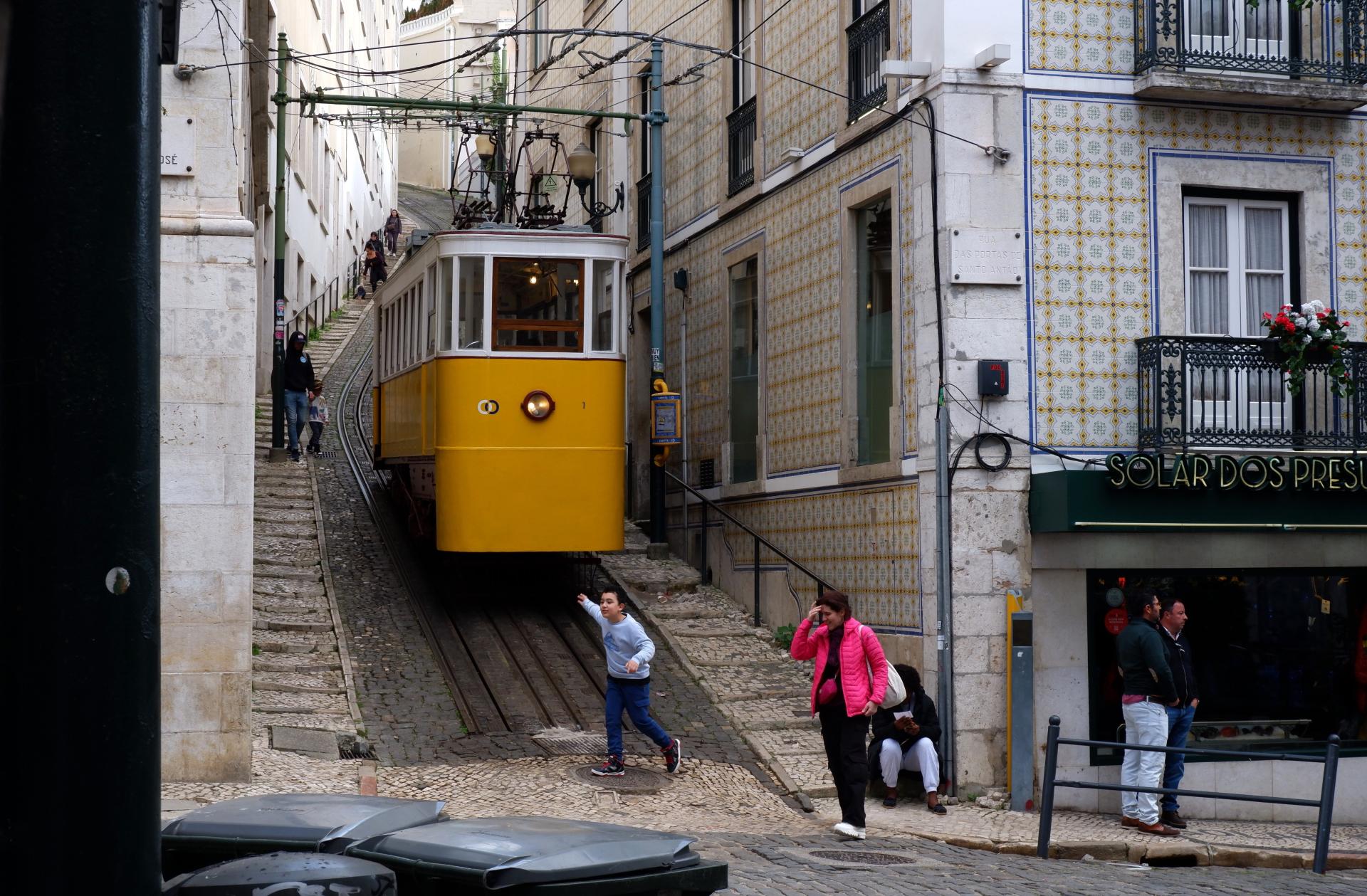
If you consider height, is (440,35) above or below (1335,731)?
above

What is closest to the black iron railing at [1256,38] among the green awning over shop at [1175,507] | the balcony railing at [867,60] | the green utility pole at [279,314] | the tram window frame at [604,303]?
the balcony railing at [867,60]

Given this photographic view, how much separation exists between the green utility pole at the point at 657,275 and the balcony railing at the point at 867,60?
3.80m

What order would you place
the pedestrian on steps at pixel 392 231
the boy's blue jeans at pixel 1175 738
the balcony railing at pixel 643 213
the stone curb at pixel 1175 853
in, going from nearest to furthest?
the stone curb at pixel 1175 853 → the boy's blue jeans at pixel 1175 738 → the balcony railing at pixel 643 213 → the pedestrian on steps at pixel 392 231

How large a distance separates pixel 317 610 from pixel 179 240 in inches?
202

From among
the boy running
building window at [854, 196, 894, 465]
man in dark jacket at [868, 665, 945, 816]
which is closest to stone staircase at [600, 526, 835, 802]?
man in dark jacket at [868, 665, 945, 816]

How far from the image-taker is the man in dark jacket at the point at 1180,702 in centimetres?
1166

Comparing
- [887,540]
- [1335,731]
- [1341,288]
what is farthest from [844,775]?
[1341,288]

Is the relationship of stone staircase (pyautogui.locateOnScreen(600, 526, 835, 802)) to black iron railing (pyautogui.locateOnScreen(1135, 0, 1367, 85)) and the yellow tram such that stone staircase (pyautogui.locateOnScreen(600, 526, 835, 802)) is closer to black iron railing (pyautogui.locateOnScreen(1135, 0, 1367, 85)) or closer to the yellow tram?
the yellow tram

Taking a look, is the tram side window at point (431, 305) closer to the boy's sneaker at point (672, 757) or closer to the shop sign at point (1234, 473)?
the boy's sneaker at point (672, 757)

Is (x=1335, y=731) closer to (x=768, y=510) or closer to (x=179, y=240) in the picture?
(x=768, y=510)

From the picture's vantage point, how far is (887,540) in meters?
13.9

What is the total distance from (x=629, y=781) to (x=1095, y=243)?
230 inches

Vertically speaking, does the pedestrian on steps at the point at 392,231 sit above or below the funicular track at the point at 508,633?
above

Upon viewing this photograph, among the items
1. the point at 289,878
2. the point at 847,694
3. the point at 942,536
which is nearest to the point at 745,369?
the point at 942,536
